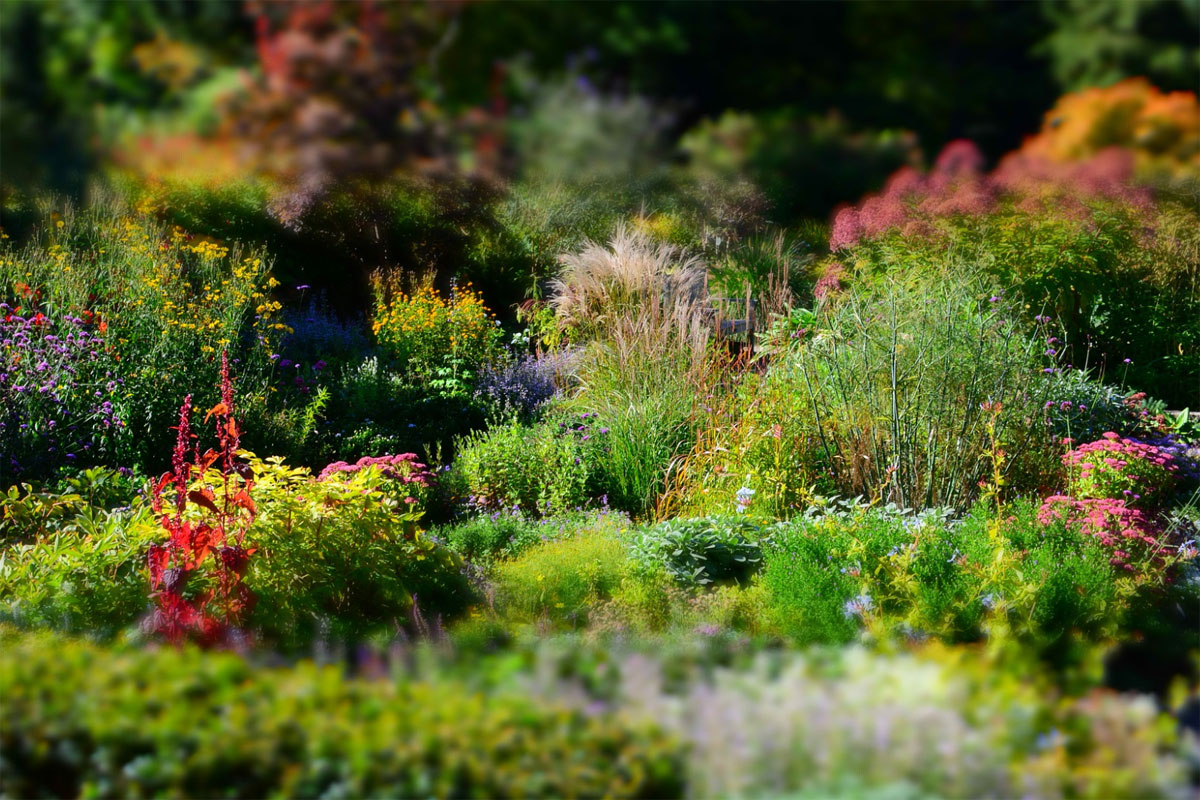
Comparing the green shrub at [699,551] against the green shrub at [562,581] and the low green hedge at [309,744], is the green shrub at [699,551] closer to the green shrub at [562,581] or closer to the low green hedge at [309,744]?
the green shrub at [562,581]

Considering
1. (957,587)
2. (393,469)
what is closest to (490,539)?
(393,469)

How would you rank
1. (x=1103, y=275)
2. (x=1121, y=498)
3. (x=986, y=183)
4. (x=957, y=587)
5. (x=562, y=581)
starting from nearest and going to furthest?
(x=986, y=183) < (x=957, y=587) < (x=562, y=581) < (x=1121, y=498) < (x=1103, y=275)

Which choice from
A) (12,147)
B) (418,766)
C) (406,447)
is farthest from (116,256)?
(418,766)

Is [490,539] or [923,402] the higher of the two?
[923,402]

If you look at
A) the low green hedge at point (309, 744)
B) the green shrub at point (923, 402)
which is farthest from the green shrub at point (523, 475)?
the low green hedge at point (309, 744)

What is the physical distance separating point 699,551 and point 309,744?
2.50m

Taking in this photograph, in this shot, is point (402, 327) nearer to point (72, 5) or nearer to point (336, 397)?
point (336, 397)

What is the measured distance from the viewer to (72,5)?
8.67 feet

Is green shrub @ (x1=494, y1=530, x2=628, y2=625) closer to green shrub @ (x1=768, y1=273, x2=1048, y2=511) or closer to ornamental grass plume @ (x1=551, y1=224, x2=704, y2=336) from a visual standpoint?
green shrub @ (x1=768, y1=273, x2=1048, y2=511)

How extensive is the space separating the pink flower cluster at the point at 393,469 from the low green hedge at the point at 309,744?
2048 millimetres

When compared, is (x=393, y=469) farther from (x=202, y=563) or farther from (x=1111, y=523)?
(x=1111, y=523)

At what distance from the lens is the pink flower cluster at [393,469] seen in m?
4.52

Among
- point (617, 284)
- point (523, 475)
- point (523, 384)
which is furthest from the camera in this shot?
point (617, 284)

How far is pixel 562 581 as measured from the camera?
444 cm
